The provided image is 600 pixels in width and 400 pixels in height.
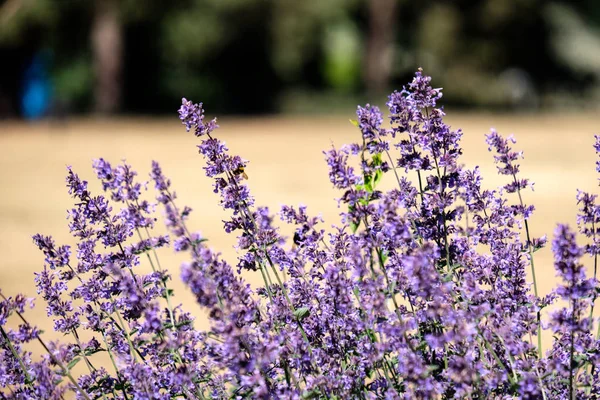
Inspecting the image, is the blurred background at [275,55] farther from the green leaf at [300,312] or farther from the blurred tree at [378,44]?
the green leaf at [300,312]

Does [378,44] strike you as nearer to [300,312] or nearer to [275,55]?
[275,55]

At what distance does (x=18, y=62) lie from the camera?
104 feet

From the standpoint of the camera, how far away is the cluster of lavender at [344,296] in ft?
7.39

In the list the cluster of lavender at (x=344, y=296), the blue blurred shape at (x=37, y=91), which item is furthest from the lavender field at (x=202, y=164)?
the cluster of lavender at (x=344, y=296)

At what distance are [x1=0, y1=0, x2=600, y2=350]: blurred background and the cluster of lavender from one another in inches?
507

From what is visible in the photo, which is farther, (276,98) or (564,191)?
(276,98)

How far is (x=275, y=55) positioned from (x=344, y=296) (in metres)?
29.9

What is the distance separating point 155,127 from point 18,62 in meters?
10.2

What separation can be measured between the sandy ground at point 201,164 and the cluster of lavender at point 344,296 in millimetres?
1291

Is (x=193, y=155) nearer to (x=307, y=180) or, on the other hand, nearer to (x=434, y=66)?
(x=307, y=180)

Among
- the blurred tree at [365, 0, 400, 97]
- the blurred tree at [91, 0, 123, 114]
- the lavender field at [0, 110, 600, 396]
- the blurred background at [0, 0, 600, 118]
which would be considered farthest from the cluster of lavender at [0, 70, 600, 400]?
the blurred tree at [365, 0, 400, 97]

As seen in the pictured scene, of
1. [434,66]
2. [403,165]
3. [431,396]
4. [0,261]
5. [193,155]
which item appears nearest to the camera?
[431,396]

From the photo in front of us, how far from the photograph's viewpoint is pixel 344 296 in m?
2.26

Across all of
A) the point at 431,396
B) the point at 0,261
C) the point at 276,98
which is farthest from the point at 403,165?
the point at 276,98
